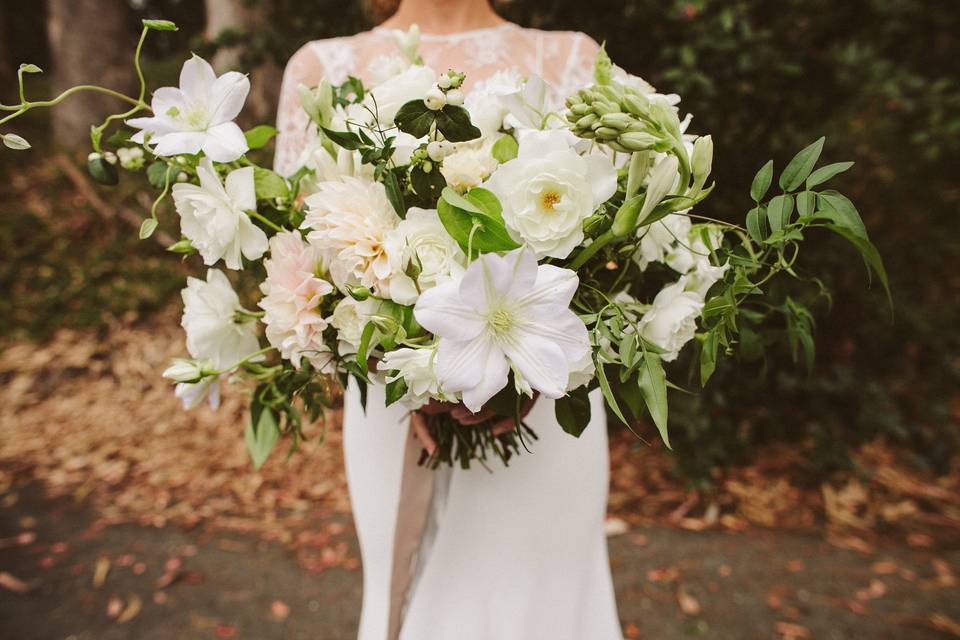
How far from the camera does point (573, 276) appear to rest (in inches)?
28.9

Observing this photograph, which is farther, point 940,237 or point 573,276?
point 940,237

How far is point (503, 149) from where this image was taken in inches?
34.9

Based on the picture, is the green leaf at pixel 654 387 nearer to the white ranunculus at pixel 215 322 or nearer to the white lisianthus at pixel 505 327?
the white lisianthus at pixel 505 327

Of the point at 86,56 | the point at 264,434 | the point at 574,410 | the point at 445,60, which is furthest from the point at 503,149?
the point at 86,56

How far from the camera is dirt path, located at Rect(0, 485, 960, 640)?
2.48 m

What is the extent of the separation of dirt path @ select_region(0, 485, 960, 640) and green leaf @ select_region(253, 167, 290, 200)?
2109mm

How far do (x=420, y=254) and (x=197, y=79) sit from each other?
0.43 meters

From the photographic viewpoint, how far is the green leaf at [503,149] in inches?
34.9

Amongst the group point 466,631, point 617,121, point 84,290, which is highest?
point 84,290

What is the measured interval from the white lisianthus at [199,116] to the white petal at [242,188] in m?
0.04

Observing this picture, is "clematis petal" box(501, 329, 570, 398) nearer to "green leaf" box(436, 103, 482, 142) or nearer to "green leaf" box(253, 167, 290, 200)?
"green leaf" box(436, 103, 482, 142)

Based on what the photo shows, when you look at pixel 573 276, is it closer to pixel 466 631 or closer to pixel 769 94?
pixel 466 631

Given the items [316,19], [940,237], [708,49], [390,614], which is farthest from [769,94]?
[390,614]

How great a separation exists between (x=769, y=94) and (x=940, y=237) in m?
1.54
